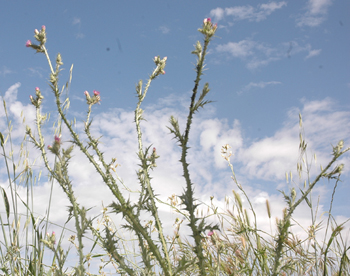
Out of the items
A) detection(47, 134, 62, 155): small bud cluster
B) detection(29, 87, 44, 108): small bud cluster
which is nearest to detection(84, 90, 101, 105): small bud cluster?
detection(29, 87, 44, 108): small bud cluster

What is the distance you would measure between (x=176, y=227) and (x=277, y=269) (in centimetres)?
162

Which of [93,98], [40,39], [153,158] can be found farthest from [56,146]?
[40,39]

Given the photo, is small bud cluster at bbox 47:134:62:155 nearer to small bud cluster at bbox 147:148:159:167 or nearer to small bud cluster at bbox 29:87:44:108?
small bud cluster at bbox 147:148:159:167

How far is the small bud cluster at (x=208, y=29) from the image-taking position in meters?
1.44

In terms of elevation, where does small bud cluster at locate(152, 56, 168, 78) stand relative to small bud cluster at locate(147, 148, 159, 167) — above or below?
above

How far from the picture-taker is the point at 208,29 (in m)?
1.45

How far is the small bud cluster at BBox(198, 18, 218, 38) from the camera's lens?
1442 mm

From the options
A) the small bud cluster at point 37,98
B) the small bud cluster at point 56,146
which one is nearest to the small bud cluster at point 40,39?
the small bud cluster at point 37,98

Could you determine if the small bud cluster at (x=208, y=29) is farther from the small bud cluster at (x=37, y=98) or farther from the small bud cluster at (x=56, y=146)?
the small bud cluster at (x=37, y=98)

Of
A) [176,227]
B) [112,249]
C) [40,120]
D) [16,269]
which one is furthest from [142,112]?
[16,269]

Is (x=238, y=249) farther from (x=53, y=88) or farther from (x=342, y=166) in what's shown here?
(x=53, y=88)

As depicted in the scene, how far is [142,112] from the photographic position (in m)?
2.13

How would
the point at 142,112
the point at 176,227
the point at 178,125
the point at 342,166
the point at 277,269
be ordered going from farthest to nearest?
the point at 176,227
the point at 142,112
the point at 342,166
the point at 277,269
the point at 178,125

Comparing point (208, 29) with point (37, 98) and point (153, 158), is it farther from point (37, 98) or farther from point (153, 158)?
point (37, 98)
